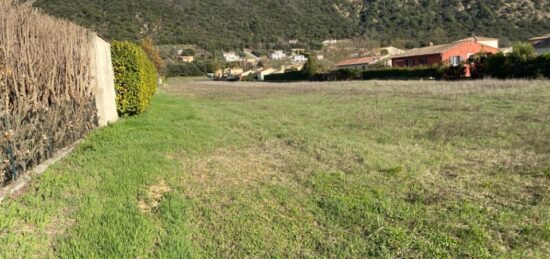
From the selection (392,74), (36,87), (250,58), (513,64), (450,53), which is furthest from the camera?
(250,58)

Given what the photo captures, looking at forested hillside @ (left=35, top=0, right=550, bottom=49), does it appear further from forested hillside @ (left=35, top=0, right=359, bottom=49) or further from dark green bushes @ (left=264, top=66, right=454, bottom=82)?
dark green bushes @ (left=264, top=66, right=454, bottom=82)

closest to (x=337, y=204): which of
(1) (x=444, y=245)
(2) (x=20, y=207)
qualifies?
(1) (x=444, y=245)

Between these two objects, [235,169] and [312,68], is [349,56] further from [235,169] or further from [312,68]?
[235,169]

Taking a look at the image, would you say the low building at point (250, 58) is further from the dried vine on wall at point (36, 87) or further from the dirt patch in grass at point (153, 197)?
the dirt patch in grass at point (153, 197)

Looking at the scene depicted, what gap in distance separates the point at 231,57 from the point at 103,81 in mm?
94225

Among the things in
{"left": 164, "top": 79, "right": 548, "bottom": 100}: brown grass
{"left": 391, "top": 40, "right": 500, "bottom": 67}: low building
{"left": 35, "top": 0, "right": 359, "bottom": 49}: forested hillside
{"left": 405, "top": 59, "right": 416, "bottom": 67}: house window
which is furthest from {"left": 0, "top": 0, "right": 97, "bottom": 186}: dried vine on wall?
{"left": 35, "top": 0, "right": 359, "bottom": 49}: forested hillside

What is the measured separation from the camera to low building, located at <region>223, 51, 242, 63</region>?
9932 centimetres

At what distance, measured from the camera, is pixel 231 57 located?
10144cm

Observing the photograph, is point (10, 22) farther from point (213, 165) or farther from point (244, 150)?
point (244, 150)

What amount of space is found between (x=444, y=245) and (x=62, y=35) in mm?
6630

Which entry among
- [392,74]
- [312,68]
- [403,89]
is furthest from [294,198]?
[312,68]

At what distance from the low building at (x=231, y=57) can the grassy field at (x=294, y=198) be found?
307ft

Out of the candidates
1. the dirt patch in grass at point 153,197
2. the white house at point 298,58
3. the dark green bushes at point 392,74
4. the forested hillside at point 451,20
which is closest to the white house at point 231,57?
the white house at point 298,58

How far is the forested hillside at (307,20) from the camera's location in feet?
218
